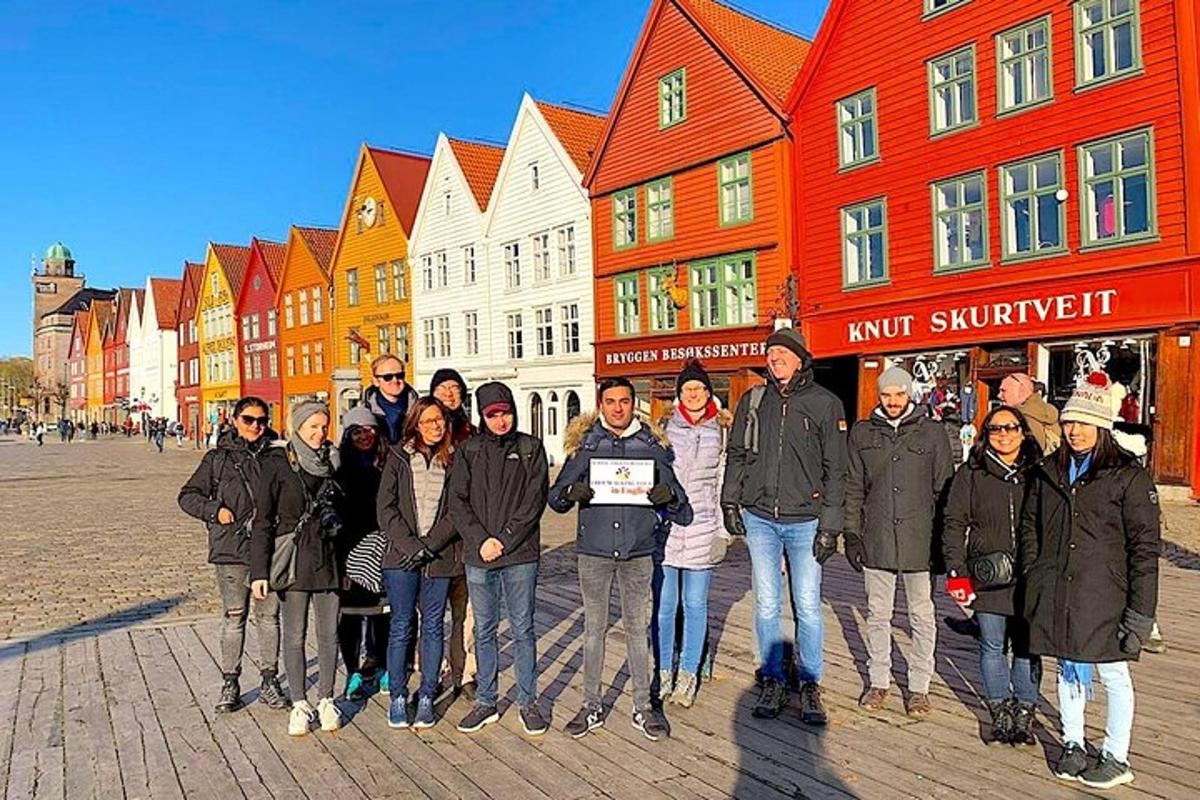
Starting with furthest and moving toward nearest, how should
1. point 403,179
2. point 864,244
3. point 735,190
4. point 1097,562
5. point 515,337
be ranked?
point 403,179, point 515,337, point 735,190, point 864,244, point 1097,562

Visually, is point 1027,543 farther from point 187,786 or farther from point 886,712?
point 187,786

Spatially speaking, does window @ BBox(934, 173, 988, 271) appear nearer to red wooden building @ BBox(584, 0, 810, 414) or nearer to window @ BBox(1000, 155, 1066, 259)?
window @ BBox(1000, 155, 1066, 259)

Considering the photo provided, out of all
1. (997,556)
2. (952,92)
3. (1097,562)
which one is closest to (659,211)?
(952,92)

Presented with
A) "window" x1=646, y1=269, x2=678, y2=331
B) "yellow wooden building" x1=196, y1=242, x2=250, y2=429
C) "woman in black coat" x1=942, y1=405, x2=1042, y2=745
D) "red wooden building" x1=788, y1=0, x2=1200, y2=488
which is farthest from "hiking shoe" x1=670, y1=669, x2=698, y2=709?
"yellow wooden building" x1=196, y1=242, x2=250, y2=429

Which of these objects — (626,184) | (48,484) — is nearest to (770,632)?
(626,184)

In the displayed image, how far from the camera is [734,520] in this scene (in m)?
5.86

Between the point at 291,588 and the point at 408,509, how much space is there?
31.3 inches

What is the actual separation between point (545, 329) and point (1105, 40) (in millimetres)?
18977

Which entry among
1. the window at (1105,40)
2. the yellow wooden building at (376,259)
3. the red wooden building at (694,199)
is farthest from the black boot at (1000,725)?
the yellow wooden building at (376,259)

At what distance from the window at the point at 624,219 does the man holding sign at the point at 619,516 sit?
78.1ft

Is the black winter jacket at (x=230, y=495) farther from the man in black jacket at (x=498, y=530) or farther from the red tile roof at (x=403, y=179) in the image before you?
the red tile roof at (x=403, y=179)

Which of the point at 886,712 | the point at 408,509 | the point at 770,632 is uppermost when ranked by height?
the point at 408,509

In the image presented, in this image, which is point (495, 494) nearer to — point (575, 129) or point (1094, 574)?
point (1094, 574)

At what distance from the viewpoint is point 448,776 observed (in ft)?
16.3
